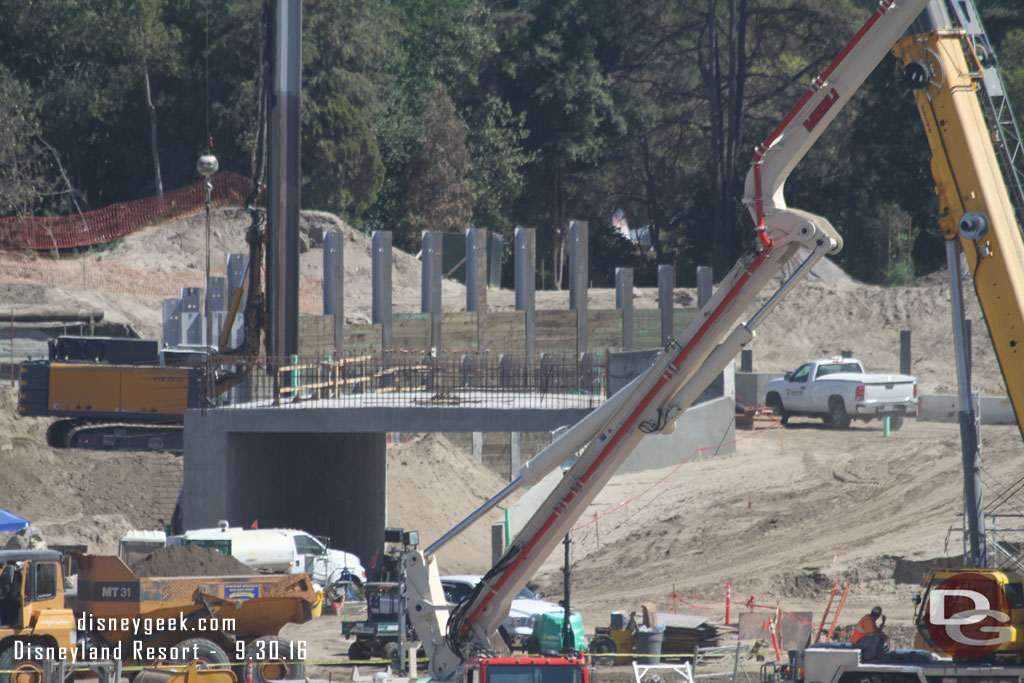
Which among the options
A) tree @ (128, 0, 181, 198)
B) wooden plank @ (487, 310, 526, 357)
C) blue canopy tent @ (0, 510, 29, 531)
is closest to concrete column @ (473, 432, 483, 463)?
wooden plank @ (487, 310, 526, 357)

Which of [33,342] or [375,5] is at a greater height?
[375,5]

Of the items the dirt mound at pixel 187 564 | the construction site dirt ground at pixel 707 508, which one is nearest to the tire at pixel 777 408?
the construction site dirt ground at pixel 707 508

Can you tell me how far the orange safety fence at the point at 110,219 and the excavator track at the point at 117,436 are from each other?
20.3m

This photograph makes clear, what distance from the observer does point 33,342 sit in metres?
44.1

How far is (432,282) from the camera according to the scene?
35.6 meters

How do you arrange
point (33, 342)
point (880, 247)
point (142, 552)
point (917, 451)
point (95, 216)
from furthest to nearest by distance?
1. point (880, 247)
2. point (95, 216)
3. point (33, 342)
4. point (917, 451)
5. point (142, 552)

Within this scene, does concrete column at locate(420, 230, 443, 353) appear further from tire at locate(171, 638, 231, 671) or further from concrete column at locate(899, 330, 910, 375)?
concrete column at locate(899, 330, 910, 375)

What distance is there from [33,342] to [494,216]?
2701 centimetres

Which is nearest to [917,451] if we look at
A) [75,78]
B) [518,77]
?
[518,77]

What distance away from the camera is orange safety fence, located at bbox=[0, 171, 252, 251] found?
54.3 meters

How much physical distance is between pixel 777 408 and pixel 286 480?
15905 mm

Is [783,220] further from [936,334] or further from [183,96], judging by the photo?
[183,96]

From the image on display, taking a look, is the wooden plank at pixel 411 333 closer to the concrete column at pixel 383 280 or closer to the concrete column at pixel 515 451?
the concrete column at pixel 383 280

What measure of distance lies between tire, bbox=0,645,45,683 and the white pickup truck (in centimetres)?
2531
